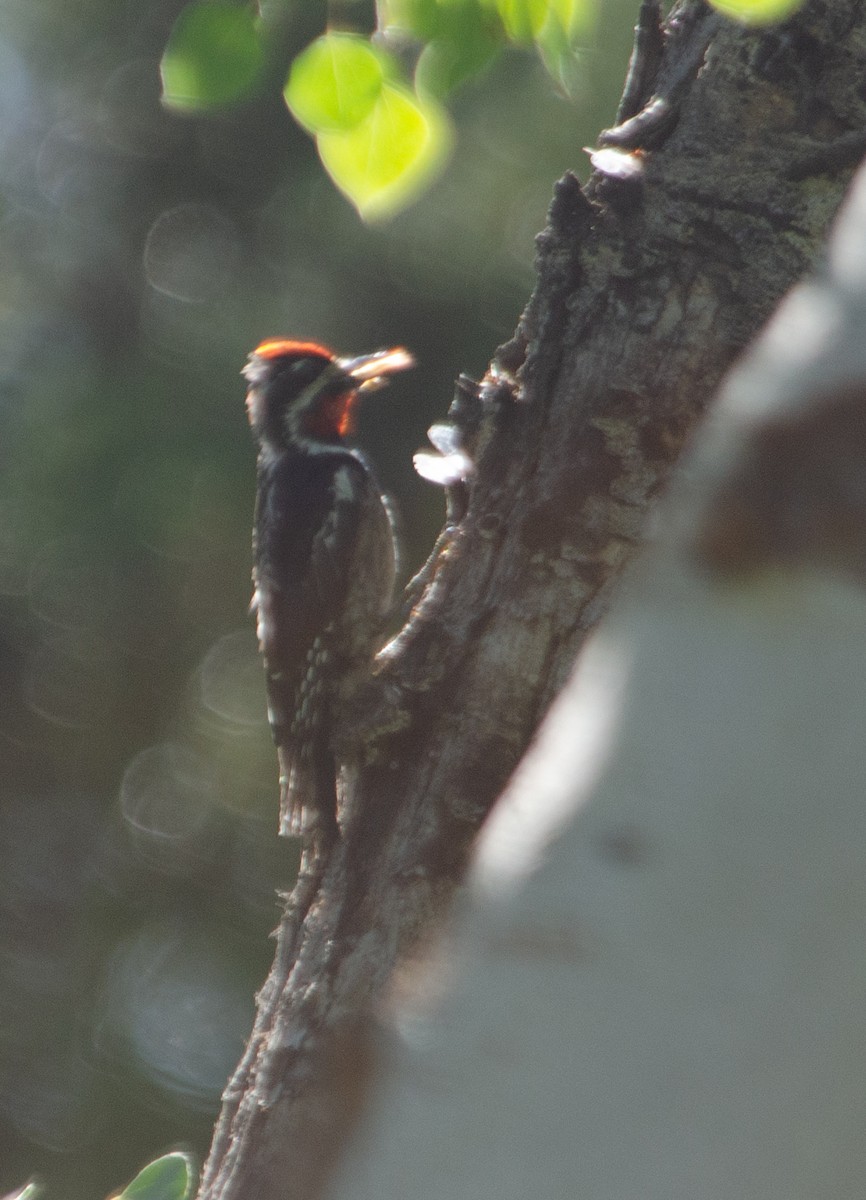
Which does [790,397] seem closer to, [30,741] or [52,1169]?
[30,741]

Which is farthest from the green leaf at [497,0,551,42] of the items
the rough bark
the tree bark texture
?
the rough bark

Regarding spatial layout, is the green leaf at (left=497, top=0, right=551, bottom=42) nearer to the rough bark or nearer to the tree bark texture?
the tree bark texture

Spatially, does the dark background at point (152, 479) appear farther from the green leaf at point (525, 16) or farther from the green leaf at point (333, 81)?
the green leaf at point (333, 81)

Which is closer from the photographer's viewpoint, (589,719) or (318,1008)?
(589,719)

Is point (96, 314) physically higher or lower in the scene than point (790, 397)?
higher

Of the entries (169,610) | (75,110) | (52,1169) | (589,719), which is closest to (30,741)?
(169,610)
